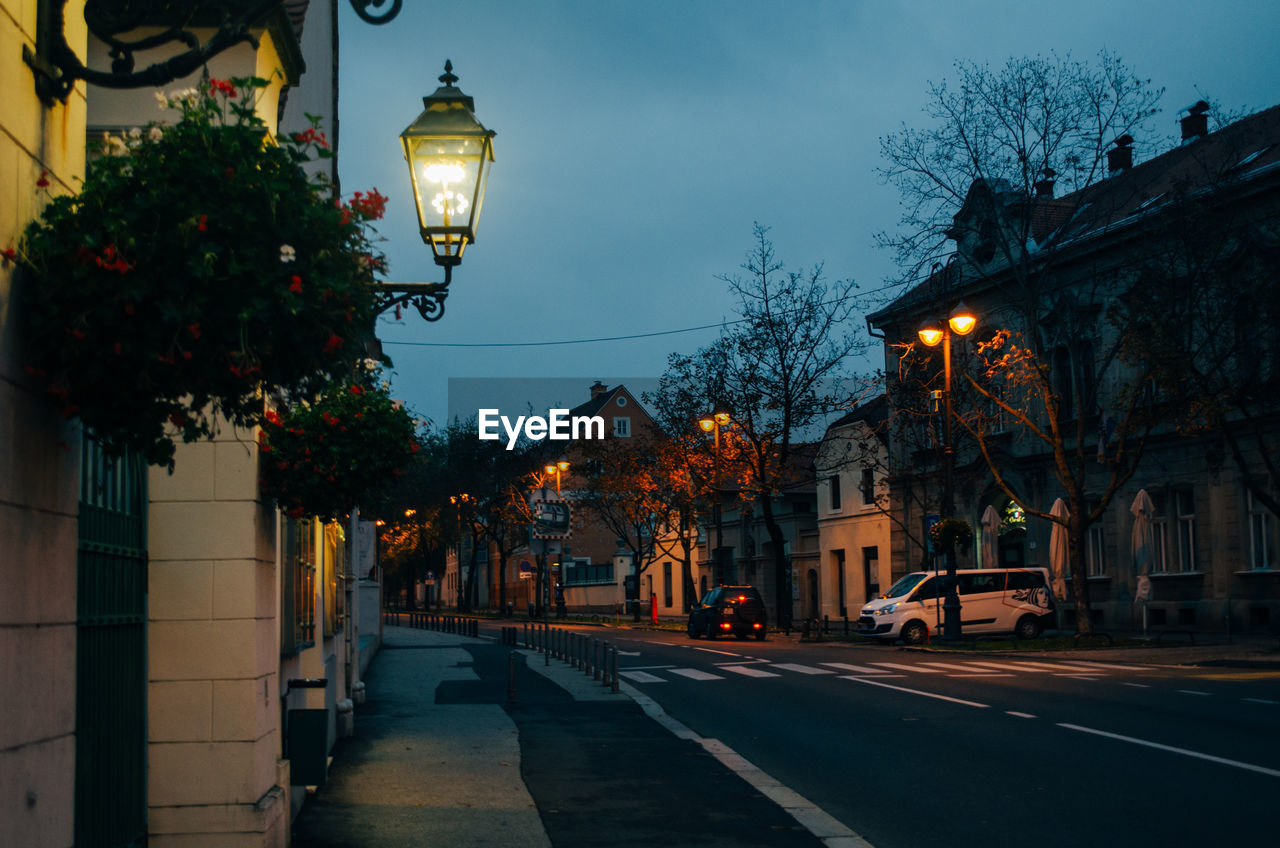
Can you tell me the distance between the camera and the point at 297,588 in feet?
33.0

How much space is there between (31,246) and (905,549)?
45133 millimetres

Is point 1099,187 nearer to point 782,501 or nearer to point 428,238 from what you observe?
point 782,501

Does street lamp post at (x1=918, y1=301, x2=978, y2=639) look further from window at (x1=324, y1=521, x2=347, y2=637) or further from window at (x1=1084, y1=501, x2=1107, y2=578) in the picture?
window at (x1=324, y1=521, x2=347, y2=637)

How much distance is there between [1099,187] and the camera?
140ft

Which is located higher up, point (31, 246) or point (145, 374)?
point (31, 246)

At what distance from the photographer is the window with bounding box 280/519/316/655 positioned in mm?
9203

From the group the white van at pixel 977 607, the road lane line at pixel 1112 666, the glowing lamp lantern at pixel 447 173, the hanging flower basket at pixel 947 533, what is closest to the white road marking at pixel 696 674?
the road lane line at pixel 1112 666

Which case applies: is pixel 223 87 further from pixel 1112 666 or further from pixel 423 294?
pixel 1112 666

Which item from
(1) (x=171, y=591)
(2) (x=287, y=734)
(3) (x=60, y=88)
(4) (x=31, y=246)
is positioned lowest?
(2) (x=287, y=734)

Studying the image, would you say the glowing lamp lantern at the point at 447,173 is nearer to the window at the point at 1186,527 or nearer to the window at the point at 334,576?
the window at the point at 334,576

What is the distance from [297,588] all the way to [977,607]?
26623 millimetres

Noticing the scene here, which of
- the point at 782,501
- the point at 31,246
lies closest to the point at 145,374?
the point at 31,246

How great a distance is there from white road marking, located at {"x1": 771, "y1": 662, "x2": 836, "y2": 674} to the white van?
27.2ft

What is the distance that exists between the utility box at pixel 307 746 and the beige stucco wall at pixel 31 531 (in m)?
3.70
